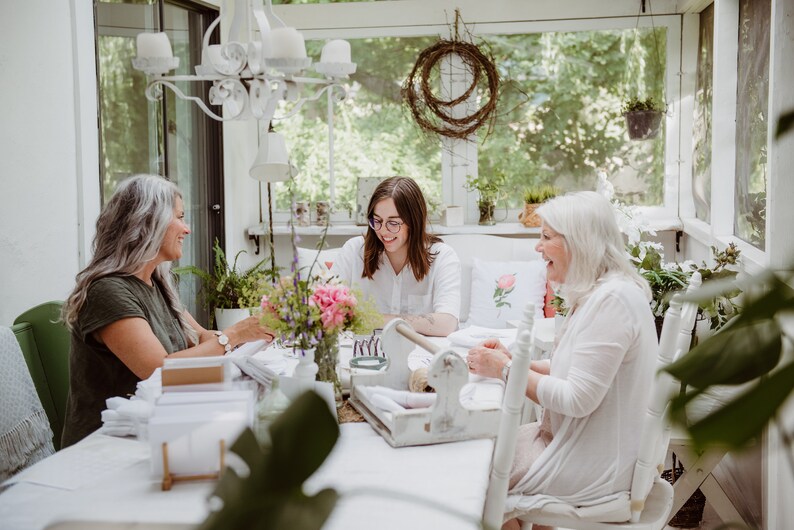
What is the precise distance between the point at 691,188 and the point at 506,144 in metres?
1.02

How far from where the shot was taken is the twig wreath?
16.2ft

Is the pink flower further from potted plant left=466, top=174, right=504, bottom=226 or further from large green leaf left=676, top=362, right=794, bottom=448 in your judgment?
large green leaf left=676, top=362, right=794, bottom=448

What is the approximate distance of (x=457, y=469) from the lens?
5.77 ft

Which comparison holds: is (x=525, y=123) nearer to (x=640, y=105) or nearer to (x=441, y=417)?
(x=640, y=105)

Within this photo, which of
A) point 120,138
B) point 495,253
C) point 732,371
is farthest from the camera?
point 495,253

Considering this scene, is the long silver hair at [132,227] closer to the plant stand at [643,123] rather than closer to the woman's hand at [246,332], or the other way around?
the woman's hand at [246,332]

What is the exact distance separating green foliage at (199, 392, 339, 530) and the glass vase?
1676mm

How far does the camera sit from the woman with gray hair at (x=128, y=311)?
2332 millimetres

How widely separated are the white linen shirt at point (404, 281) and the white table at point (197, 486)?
151 cm

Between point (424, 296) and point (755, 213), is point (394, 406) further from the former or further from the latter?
point (755, 213)

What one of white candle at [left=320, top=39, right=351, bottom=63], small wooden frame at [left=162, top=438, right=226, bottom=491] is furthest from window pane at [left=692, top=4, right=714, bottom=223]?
small wooden frame at [left=162, top=438, right=226, bottom=491]

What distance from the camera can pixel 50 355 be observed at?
2.90m

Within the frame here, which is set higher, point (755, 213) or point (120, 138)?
point (120, 138)

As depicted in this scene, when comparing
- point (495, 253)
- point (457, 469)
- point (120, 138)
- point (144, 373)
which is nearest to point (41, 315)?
point (144, 373)
